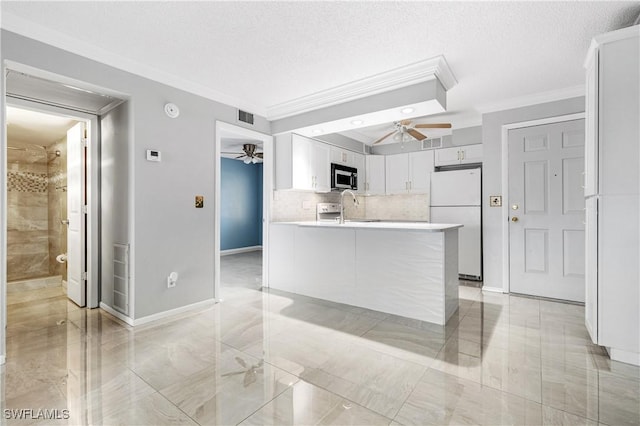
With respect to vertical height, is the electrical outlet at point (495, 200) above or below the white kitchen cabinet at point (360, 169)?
below

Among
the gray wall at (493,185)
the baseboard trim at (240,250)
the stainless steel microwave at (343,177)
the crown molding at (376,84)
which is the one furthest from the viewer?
the baseboard trim at (240,250)

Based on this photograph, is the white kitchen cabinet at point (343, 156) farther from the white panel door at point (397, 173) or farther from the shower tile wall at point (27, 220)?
the shower tile wall at point (27, 220)

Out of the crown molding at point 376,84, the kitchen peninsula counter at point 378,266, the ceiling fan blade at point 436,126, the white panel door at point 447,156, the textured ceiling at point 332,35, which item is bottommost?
the kitchen peninsula counter at point 378,266

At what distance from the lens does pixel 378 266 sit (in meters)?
3.17

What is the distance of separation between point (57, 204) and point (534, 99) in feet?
21.1

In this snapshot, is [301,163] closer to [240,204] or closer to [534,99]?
[534,99]

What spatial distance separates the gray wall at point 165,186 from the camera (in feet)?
9.21

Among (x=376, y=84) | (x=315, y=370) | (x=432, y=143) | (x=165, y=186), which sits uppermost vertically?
(x=376, y=84)

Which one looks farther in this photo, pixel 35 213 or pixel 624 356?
pixel 35 213

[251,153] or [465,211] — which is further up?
[251,153]

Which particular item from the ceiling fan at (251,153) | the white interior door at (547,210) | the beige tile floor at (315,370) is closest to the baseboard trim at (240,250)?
the ceiling fan at (251,153)

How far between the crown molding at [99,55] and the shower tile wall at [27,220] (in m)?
3.09

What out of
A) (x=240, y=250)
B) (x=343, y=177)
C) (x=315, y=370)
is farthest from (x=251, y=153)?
(x=315, y=370)

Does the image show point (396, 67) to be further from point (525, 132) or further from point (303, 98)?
point (525, 132)
